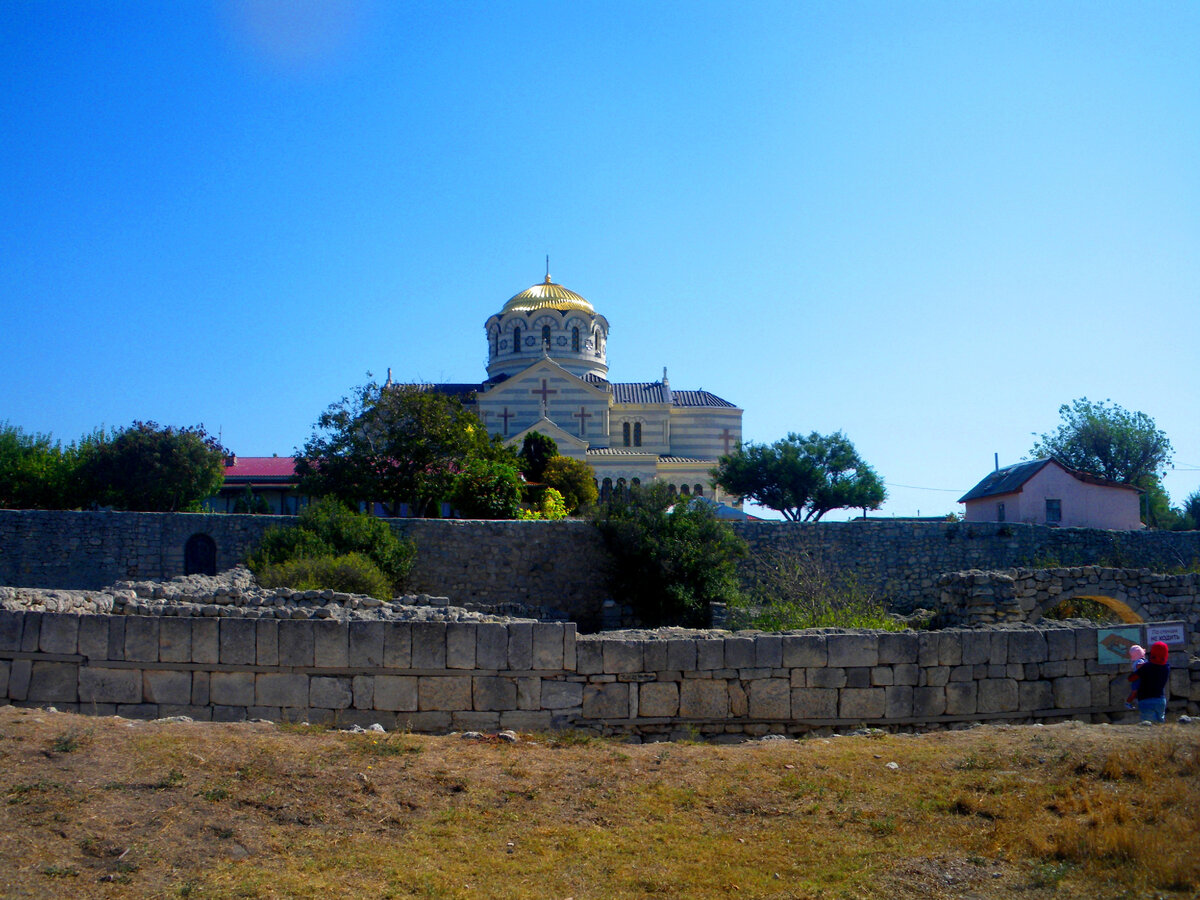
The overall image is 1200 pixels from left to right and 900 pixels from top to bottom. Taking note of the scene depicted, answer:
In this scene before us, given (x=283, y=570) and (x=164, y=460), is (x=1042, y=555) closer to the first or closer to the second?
(x=283, y=570)

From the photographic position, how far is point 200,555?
896 inches

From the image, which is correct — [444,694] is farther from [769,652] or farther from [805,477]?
[805,477]

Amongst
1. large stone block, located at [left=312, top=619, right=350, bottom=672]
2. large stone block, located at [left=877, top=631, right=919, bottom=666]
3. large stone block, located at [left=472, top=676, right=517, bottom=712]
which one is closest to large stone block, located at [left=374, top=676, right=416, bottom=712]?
large stone block, located at [left=312, top=619, right=350, bottom=672]

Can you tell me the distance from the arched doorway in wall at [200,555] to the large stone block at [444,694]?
14780 mm

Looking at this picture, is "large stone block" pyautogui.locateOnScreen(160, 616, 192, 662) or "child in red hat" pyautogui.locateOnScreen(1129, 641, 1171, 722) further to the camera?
"child in red hat" pyautogui.locateOnScreen(1129, 641, 1171, 722)

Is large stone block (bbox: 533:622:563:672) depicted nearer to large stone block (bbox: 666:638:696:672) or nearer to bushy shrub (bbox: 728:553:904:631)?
large stone block (bbox: 666:638:696:672)

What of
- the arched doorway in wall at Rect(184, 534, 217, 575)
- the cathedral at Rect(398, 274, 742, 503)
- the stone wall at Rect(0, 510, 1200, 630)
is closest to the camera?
the stone wall at Rect(0, 510, 1200, 630)

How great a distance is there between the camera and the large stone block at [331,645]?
9.75m

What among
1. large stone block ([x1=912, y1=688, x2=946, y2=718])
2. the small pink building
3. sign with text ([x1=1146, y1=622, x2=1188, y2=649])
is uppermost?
the small pink building

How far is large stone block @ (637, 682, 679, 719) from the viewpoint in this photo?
9906 mm

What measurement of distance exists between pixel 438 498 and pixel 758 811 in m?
22.4

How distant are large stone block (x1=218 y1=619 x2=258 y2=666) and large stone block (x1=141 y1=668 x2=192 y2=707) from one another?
0.44m

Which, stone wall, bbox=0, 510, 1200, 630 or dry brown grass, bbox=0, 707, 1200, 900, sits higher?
stone wall, bbox=0, 510, 1200, 630

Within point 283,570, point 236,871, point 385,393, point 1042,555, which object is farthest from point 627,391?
point 236,871
